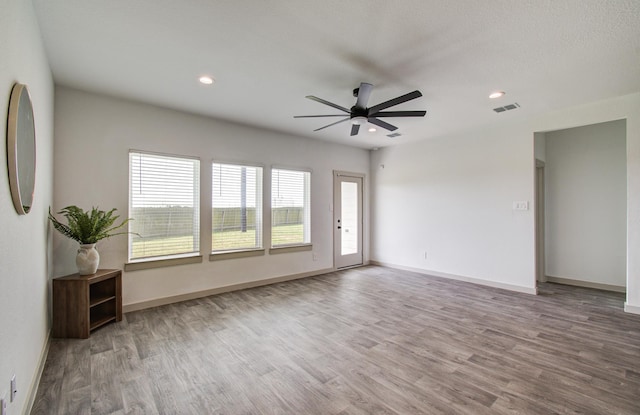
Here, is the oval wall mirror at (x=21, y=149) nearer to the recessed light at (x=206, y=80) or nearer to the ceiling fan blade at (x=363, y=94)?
the recessed light at (x=206, y=80)

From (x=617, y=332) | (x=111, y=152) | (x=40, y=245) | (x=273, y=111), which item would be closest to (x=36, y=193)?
(x=40, y=245)

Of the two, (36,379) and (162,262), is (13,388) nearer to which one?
(36,379)

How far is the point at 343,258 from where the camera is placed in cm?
641

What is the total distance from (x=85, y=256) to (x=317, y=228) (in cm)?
378

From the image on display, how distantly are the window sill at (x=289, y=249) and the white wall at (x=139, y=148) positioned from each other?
0.30ft

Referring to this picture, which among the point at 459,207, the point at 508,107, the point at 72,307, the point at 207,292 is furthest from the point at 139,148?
the point at 459,207

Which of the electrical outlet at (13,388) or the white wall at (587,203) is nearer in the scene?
the electrical outlet at (13,388)

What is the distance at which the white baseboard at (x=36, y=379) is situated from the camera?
6.25 ft

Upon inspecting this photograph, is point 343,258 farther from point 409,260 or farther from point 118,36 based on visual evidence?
point 118,36

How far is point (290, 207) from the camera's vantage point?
18.1 feet

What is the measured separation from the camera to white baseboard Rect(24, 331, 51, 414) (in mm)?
1906

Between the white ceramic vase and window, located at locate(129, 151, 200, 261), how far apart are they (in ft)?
→ 2.12

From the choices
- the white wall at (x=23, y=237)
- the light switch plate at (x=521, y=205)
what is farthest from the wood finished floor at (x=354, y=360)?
the light switch plate at (x=521, y=205)

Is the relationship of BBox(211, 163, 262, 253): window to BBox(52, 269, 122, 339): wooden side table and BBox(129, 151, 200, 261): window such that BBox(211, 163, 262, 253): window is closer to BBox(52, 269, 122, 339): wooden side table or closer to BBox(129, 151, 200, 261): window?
BBox(129, 151, 200, 261): window
